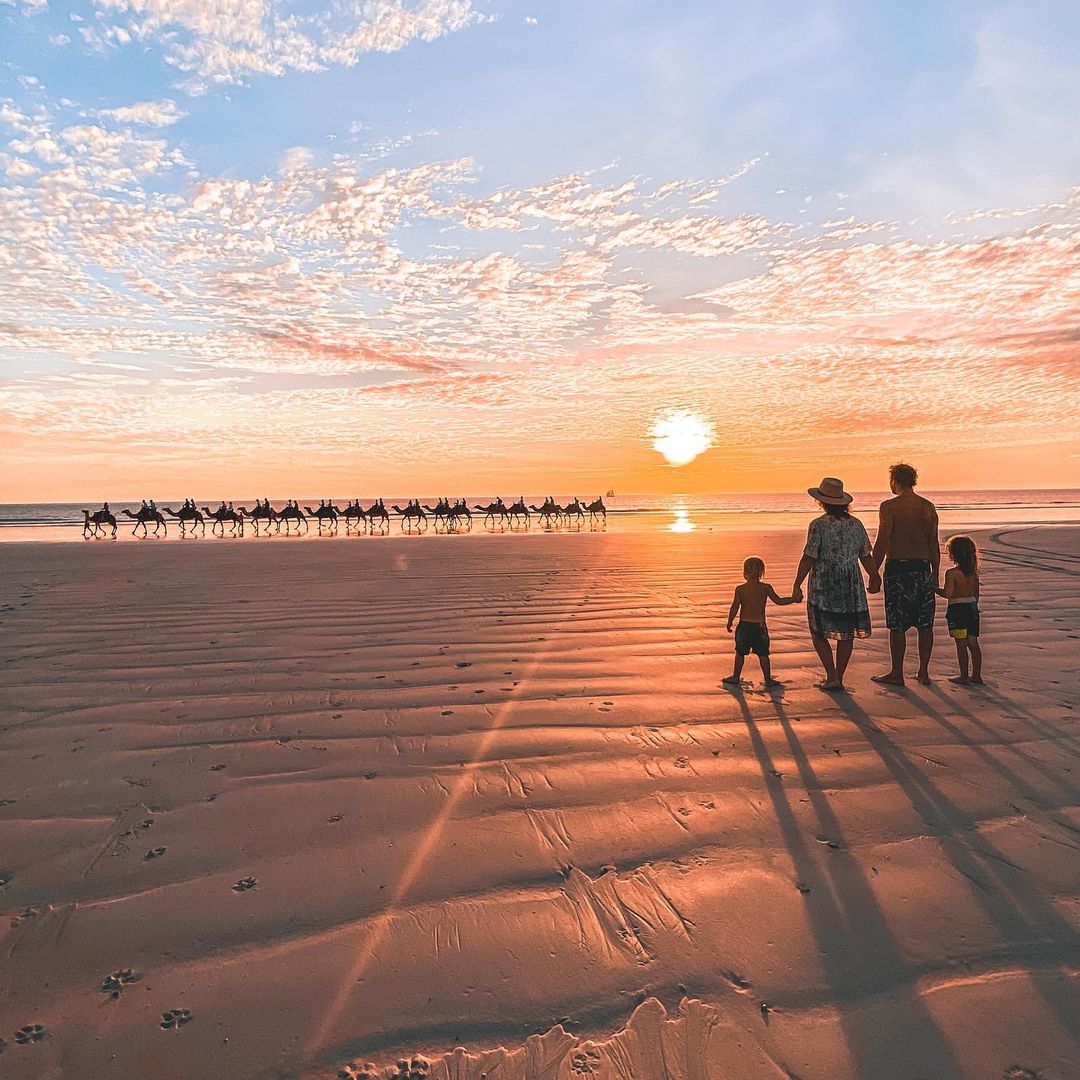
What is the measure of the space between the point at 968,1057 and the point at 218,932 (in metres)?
2.45

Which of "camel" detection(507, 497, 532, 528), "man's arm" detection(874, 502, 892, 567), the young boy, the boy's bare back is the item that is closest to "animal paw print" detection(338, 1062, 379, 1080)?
the young boy

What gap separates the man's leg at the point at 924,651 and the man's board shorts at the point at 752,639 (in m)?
1.24

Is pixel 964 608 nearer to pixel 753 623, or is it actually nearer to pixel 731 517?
pixel 753 623

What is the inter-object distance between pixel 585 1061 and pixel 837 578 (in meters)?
4.19

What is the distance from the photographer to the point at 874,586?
5.44 meters

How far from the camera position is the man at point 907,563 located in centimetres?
551

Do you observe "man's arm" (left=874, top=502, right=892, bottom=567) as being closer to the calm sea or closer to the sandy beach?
the sandy beach

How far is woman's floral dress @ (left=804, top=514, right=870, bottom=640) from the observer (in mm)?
5328

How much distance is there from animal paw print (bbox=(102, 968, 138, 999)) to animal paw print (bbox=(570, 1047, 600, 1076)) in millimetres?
1477

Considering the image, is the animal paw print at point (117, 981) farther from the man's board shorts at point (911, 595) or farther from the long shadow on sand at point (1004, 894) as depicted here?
the man's board shorts at point (911, 595)

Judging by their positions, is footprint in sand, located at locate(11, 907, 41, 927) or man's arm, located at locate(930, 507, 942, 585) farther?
man's arm, located at locate(930, 507, 942, 585)

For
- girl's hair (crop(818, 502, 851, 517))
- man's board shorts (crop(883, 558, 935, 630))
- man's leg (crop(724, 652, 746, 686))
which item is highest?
girl's hair (crop(818, 502, 851, 517))

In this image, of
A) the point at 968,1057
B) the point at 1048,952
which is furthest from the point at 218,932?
the point at 1048,952

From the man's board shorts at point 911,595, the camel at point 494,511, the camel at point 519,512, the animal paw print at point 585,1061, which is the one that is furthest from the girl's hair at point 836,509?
the camel at point 519,512
